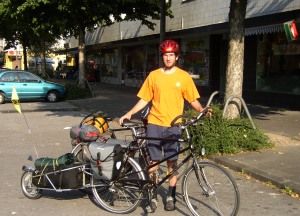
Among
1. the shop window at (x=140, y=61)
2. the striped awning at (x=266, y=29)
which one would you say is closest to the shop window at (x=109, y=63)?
the shop window at (x=140, y=61)

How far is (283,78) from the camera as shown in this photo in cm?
1427

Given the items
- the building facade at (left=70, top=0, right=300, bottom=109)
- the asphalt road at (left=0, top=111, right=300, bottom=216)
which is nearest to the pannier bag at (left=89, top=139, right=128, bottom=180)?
the asphalt road at (left=0, top=111, right=300, bottom=216)

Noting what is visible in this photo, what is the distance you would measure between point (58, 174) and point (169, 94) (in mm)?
1661

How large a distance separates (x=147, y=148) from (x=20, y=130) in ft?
23.0

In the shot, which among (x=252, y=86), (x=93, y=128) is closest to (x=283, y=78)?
(x=252, y=86)

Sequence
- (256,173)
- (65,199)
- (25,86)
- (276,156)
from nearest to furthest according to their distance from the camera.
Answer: (65,199) < (256,173) < (276,156) < (25,86)

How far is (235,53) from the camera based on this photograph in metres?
8.10

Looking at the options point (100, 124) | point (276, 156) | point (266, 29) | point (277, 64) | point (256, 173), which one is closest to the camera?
point (100, 124)

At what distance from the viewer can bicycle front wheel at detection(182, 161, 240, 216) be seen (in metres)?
4.25

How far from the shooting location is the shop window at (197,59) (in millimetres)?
18891

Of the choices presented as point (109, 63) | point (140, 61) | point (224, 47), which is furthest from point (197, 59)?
point (109, 63)

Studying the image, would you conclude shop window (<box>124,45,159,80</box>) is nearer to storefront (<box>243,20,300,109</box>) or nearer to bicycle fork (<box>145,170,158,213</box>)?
storefront (<box>243,20,300,109</box>)

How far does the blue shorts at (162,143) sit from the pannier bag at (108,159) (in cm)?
36

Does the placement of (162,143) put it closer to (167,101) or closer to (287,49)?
(167,101)
